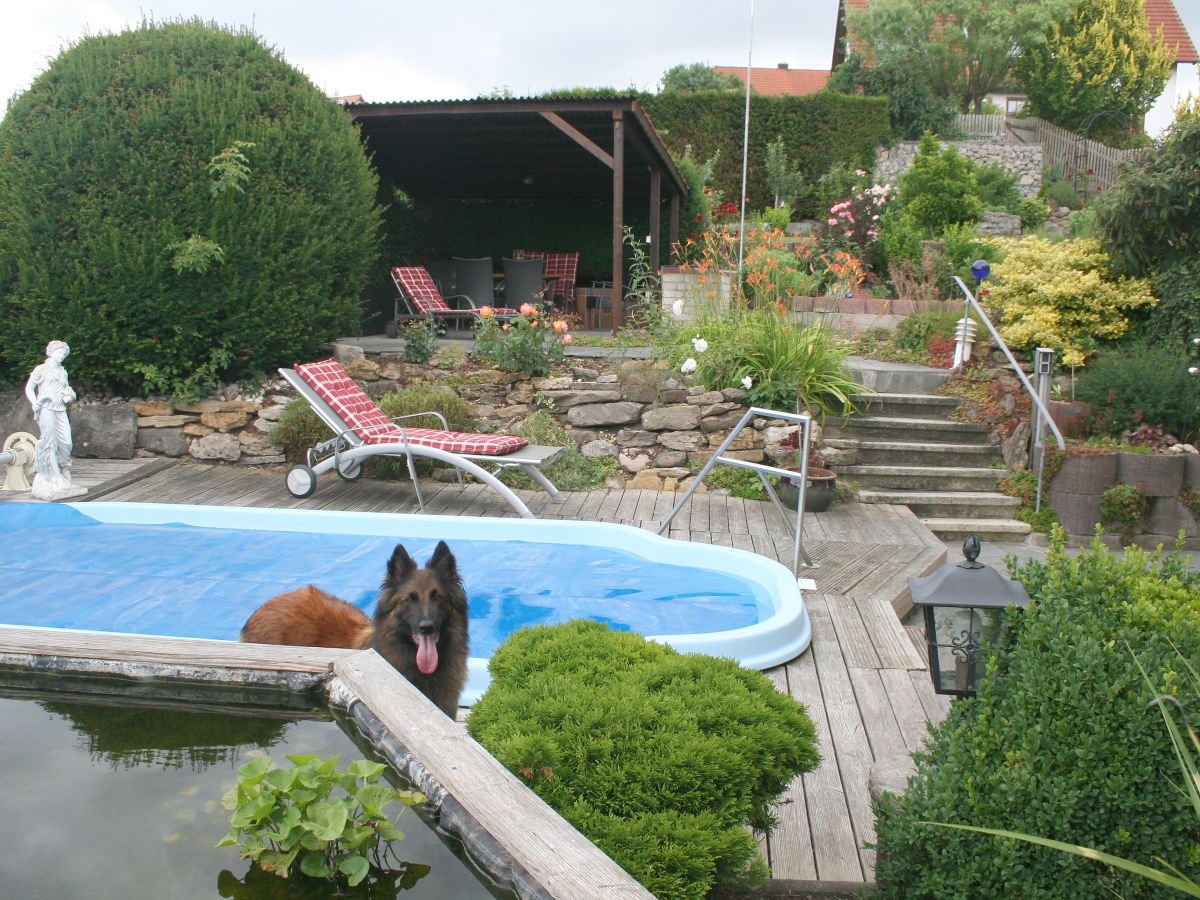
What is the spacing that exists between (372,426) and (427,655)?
12.8 ft

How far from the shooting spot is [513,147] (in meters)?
12.5

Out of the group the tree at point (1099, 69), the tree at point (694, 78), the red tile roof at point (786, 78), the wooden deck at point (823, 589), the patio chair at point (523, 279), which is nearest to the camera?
the wooden deck at point (823, 589)

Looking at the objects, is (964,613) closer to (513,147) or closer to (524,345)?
(524,345)

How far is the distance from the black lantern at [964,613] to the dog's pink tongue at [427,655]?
141 cm

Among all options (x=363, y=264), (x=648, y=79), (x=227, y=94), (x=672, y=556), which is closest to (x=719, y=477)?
(x=672, y=556)

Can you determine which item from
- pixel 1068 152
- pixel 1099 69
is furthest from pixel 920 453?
pixel 1099 69

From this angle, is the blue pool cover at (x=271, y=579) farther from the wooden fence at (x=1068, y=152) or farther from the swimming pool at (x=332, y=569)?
the wooden fence at (x=1068, y=152)

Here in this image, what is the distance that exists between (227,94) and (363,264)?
66.4 inches

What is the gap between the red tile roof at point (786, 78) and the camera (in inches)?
1371

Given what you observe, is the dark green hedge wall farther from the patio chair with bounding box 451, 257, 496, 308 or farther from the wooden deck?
the wooden deck

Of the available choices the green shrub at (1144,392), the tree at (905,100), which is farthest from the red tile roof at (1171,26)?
the green shrub at (1144,392)

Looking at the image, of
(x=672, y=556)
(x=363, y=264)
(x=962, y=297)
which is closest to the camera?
(x=672, y=556)

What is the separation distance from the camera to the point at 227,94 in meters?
7.37

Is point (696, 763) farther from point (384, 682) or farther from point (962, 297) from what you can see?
point (962, 297)
